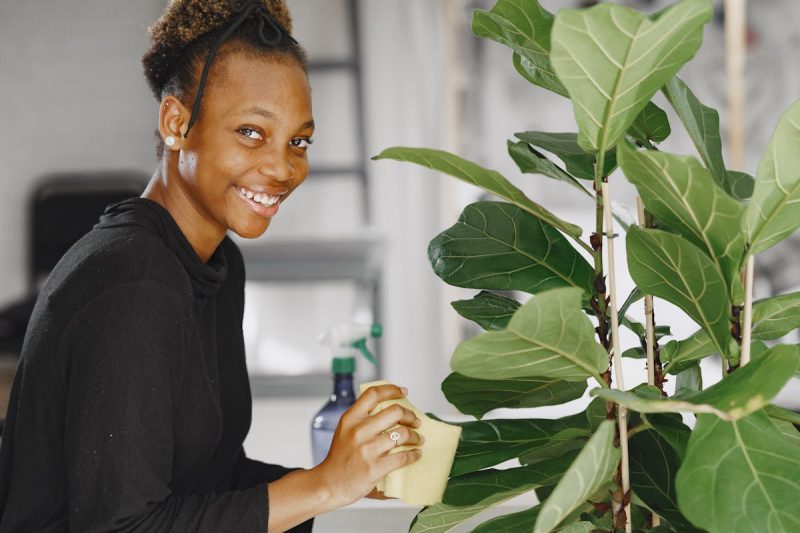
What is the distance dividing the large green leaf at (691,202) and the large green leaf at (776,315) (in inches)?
3.6

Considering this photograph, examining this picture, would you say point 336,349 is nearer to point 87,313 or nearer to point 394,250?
point 87,313

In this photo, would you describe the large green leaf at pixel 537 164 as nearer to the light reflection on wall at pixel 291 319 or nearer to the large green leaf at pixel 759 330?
the large green leaf at pixel 759 330

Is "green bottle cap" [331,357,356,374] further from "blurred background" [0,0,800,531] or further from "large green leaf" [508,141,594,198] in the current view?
"blurred background" [0,0,800,531]

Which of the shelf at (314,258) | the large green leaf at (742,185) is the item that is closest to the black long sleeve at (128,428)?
the large green leaf at (742,185)

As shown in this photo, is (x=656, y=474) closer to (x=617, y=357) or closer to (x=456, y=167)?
(x=617, y=357)

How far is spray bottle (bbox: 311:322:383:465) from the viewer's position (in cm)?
131

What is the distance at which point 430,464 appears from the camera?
2.65ft

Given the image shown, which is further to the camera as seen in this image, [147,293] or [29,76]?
[29,76]

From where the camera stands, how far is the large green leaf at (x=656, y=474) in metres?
0.77

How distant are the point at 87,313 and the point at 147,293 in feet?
0.19

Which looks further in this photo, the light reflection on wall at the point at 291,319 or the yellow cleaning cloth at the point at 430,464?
the light reflection on wall at the point at 291,319

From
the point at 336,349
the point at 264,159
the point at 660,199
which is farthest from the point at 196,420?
the point at 660,199

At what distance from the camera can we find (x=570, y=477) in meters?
0.57

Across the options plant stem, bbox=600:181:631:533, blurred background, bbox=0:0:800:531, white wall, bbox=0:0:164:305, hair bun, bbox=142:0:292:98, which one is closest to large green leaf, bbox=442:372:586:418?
plant stem, bbox=600:181:631:533
